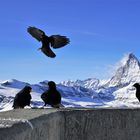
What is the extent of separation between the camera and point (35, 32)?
1230cm

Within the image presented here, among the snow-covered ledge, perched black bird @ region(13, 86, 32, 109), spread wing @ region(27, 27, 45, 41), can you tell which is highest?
spread wing @ region(27, 27, 45, 41)

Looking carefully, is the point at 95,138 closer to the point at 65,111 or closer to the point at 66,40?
the point at 65,111

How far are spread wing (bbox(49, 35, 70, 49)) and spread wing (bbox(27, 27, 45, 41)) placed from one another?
35 cm

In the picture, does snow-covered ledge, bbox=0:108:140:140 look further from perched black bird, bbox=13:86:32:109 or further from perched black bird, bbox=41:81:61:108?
perched black bird, bbox=13:86:32:109

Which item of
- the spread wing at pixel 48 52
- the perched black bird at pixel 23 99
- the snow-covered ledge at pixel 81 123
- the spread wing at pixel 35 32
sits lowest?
the snow-covered ledge at pixel 81 123

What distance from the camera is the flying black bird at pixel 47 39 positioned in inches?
461

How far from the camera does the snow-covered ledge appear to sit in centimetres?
464

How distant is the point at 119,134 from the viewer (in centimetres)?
724

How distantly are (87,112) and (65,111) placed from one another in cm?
47

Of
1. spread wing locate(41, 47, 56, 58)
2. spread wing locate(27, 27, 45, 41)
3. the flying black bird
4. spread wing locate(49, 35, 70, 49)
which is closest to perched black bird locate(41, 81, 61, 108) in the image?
spread wing locate(41, 47, 56, 58)

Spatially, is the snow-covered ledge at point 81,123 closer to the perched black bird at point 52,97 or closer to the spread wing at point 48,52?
the perched black bird at point 52,97

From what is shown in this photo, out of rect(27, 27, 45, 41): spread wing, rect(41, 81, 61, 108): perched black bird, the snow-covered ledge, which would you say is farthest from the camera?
rect(27, 27, 45, 41): spread wing

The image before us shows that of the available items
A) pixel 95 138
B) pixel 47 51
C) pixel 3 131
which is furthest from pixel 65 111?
pixel 47 51

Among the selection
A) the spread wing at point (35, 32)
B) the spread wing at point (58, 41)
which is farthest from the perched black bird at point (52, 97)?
the spread wing at point (35, 32)
